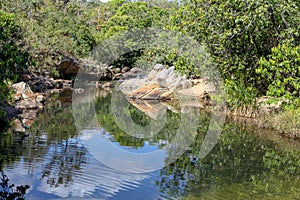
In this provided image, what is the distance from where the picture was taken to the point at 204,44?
13109 millimetres

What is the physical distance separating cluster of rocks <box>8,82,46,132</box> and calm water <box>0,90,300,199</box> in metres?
0.46

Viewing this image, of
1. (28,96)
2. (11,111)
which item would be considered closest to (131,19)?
(28,96)

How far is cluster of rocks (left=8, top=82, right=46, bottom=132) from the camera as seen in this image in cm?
1269

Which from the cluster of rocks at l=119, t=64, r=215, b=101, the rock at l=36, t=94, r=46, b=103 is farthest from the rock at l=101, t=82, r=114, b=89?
the rock at l=36, t=94, r=46, b=103

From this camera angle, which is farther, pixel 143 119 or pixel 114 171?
pixel 143 119

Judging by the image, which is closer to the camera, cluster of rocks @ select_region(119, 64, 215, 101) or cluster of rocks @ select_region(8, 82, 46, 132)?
cluster of rocks @ select_region(8, 82, 46, 132)

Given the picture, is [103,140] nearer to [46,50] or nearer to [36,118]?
[36,118]

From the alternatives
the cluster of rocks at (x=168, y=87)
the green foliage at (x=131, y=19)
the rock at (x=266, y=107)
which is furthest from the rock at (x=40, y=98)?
the green foliage at (x=131, y=19)

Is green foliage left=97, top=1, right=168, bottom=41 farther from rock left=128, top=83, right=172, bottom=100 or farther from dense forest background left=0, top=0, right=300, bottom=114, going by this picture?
→ dense forest background left=0, top=0, right=300, bottom=114

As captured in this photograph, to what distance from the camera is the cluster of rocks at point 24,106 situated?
12.7 meters

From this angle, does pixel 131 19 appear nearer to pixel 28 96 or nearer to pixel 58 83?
pixel 58 83

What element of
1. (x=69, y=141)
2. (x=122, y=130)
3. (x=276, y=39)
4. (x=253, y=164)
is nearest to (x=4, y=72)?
(x=69, y=141)

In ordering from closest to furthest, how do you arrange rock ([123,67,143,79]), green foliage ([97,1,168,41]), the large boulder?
the large boulder
rock ([123,67,143,79])
green foliage ([97,1,168,41])

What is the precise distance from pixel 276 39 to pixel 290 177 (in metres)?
5.63
